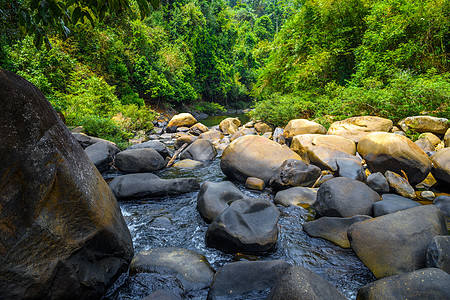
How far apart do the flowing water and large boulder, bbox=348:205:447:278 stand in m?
0.20

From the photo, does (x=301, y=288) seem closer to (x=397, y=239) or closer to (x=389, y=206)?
(x=397, y=239)

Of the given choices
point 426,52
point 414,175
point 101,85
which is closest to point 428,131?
point 414,175

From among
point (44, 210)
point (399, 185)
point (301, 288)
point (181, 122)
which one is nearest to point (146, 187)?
point (44, 210)

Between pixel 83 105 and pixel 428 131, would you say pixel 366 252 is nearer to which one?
pixel 428 131

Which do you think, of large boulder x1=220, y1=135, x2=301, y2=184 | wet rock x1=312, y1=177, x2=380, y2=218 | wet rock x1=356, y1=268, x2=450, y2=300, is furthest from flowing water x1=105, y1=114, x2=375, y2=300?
large boulder x1=220, y1=135, x2=301, y2=184

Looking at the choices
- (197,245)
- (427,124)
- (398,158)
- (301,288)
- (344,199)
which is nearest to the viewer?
(301,288)

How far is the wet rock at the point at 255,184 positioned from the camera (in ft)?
17.3

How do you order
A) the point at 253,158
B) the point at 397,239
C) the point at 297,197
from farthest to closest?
1. the point at 253,158
2. the point at 297,197
3. the point at 397,239

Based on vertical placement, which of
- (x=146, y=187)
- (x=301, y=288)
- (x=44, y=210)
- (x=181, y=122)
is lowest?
(x=181, y=122)

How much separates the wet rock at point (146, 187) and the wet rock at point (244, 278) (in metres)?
2.84

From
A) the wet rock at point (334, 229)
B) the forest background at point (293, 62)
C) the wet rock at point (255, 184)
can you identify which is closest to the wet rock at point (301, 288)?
the wet rock at point (334, 229)

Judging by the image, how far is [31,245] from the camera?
1.87 m

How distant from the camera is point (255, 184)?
529cm

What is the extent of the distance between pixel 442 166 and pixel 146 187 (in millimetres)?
6082
